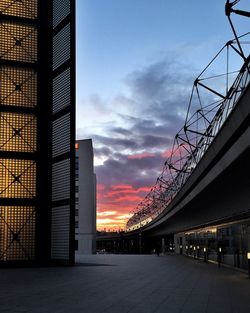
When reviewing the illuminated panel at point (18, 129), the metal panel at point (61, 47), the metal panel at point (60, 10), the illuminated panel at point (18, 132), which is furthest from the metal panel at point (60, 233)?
the metal panel at point (60, 10)

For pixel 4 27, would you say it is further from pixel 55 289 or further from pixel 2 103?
pixel 55 289

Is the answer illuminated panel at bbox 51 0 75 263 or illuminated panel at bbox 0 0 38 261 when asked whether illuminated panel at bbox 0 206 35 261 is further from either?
illuminated panel at bbox 51 0 75 263

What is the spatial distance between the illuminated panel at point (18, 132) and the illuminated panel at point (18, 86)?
1.17 meters

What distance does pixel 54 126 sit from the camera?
43062 millimetres

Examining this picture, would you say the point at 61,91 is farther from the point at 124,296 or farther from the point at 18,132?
the point at 124,296

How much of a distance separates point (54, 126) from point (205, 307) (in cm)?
2932

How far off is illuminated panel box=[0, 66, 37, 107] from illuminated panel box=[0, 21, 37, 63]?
1.19 meters

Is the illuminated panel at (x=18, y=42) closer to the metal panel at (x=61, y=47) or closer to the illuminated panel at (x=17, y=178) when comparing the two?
the metal panel at (x=61, y=47)

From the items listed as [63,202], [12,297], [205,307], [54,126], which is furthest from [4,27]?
[205,307]

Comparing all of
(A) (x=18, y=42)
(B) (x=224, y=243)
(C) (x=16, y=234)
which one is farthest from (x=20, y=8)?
(B) (x=224, y=243)

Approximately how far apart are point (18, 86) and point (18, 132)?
4042 mm

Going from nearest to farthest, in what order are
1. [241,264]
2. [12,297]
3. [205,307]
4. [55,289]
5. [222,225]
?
1. [205,307]
2. [12,297]
3. [55,289]
4. [241,264]
5. [222,225]

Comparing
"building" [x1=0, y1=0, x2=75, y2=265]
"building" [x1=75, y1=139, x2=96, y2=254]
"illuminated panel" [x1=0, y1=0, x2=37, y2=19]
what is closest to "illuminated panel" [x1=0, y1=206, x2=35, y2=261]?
"building" [x1=0, y1=0, x2=75, y2=265]

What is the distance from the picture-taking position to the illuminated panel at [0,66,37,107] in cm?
4281
